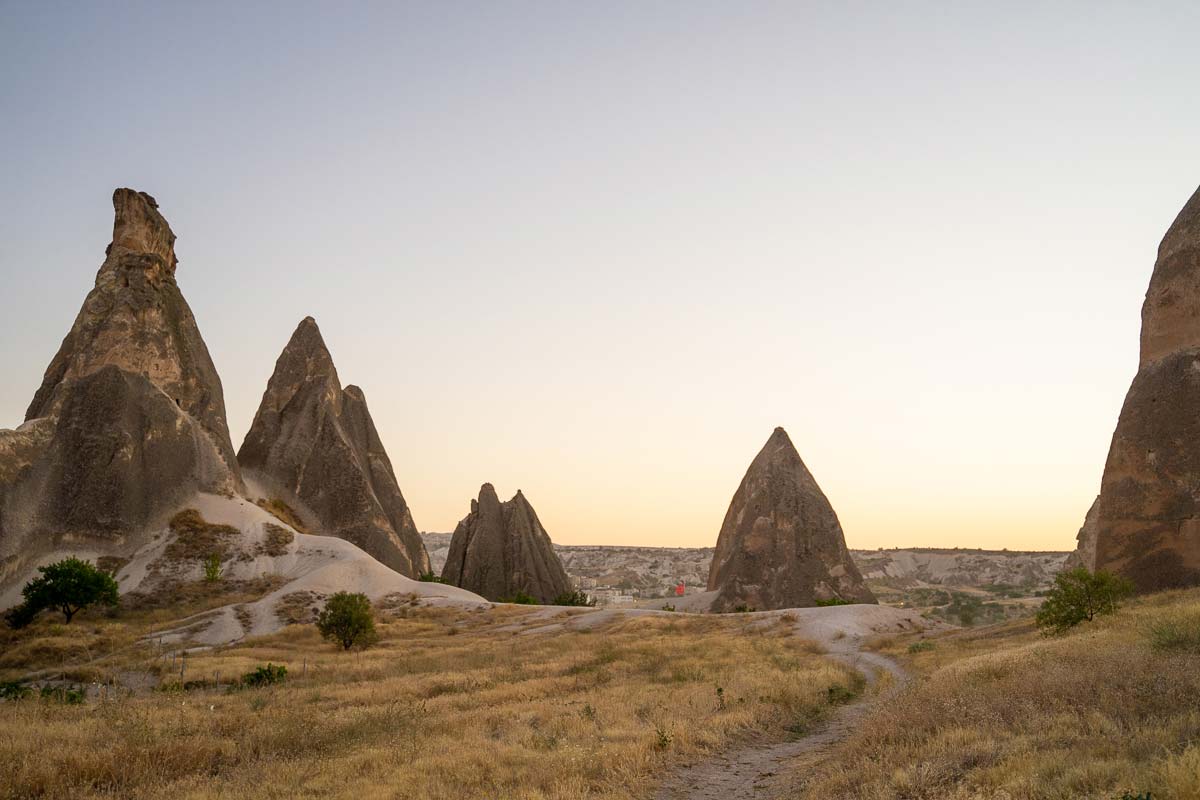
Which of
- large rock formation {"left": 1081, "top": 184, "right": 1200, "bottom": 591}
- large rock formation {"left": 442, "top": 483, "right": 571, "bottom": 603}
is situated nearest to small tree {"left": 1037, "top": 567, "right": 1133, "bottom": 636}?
large rock formation {"left": 1081, "top": 184, "right": 1200, "bottom": 591}

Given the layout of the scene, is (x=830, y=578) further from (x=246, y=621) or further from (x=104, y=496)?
(x=104, y=496)

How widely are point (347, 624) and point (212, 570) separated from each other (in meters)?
19.2

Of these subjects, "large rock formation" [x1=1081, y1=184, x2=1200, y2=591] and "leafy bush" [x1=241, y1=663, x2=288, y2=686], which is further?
"large rock formation" [x1=1081, y1=184, x2=1200, y2=591]

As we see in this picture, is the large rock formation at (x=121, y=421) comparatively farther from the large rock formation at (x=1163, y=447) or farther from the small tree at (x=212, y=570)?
the large rock formation at (x=1163, y=447)

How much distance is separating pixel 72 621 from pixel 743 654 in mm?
33062

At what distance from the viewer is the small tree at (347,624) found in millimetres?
30766

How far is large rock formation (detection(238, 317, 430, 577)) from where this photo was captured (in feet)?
203

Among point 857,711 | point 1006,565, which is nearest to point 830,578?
point 857,711

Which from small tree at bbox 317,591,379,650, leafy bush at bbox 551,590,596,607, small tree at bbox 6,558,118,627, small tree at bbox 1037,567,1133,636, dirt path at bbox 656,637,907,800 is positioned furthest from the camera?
leafy bush at bbox 551,590,596,607

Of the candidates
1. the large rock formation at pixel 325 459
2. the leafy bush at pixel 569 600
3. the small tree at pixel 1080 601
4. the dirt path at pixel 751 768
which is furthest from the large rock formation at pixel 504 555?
the dirt path at pixel 751 768

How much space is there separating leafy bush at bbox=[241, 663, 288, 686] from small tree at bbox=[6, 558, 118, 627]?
20.4 m

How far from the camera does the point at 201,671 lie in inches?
923

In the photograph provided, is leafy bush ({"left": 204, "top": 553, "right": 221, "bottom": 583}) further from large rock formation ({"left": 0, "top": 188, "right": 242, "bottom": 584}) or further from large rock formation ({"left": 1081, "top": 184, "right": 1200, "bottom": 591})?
large rock formation ({"left": 1081, "top": 184, "right": 1200, "bottom": 591})

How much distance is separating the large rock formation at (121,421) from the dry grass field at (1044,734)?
46574 millimetres
